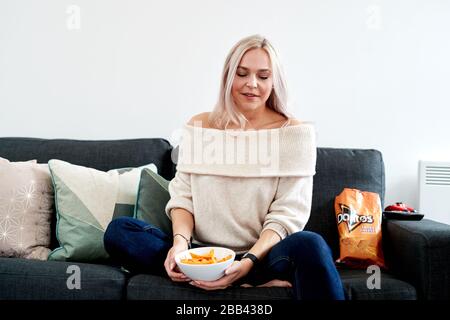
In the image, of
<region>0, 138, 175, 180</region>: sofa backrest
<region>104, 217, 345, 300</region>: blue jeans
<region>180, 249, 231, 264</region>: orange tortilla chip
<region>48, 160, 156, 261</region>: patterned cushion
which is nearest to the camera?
<region>104, 217, 345, 300</region>: blue jeans

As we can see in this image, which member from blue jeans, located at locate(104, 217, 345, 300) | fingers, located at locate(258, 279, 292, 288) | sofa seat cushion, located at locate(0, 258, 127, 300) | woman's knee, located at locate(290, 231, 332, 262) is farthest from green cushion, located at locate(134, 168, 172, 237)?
woman's knee, located at locate(290, 231, 332, 262)

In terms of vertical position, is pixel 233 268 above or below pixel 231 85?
below

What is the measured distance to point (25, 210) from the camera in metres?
1.65

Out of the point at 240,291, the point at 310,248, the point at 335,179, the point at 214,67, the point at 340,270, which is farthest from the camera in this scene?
the point at 214,67

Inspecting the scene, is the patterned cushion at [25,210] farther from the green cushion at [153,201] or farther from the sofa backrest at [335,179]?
the sofa backrest at [335,179]

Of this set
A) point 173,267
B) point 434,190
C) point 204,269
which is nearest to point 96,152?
point 173,267

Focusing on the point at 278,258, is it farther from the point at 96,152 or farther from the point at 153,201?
the point at 96,152

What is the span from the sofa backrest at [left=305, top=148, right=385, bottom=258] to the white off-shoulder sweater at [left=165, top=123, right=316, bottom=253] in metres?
0.32

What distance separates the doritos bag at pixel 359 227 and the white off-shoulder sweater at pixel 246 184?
0.28 meters

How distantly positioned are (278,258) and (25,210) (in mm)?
996

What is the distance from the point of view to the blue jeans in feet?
3.70

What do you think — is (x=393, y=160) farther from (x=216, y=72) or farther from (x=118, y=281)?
(x=118, y=281)

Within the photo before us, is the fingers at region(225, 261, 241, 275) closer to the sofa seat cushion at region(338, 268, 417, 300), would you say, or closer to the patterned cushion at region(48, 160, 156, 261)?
the sofa seat cushion at region(338, 268, 417, 300)

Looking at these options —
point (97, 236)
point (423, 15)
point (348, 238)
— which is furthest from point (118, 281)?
point (423, 15)
